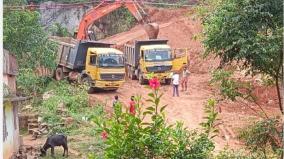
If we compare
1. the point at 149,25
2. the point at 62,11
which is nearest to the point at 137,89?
the point at 149,25

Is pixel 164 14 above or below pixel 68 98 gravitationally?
above

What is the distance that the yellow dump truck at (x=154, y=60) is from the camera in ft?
74.7

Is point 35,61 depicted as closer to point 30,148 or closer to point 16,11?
point 16,11

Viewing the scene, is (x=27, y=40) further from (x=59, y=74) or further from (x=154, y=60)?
(x=154, y=60)

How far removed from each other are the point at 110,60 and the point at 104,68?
37cm

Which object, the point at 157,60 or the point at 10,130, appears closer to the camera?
the point at 10,130

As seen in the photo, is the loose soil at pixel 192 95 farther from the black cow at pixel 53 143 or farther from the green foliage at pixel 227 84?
the green foliage at pixel 227 84

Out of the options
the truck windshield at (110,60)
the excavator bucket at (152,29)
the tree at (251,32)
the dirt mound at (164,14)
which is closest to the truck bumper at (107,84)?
the truck windshield at (110,60)

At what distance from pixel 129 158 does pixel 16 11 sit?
45.1ft

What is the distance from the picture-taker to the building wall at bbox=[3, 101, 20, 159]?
487 inches

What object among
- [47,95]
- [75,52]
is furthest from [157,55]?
[47,95]

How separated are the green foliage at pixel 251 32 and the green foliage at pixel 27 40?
451 inches

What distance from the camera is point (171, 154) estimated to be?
6.65m

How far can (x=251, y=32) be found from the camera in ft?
26.0
